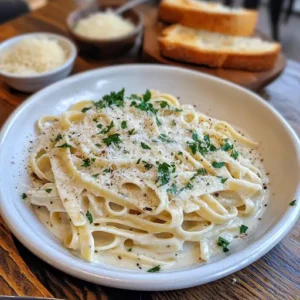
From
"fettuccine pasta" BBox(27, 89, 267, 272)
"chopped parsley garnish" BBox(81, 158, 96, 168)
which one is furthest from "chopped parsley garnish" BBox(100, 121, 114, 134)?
"chopped parsley garnish" BBox(81, 158, 96, 168)

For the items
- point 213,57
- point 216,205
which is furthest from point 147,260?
point 213,57

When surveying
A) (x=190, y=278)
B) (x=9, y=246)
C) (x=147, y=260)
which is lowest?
(x=9, y=246)

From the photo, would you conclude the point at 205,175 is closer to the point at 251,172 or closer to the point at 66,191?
the point at 251,172

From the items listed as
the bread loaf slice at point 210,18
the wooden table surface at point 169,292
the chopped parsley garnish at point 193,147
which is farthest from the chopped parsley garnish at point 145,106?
the bread loaf slice at point 210,18

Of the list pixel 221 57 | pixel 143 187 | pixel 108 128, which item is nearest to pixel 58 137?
pixel 108 128

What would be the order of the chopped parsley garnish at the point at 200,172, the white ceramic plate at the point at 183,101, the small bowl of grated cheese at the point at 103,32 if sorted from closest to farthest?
the white ceramic plate at the point at 183,101 < the chopped parsley garnish at the point at 200,172 < the small bowl of grated cheese at the point at 103,32

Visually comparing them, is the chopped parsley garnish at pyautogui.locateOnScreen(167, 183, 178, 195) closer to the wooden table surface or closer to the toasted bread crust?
the wooden table surface

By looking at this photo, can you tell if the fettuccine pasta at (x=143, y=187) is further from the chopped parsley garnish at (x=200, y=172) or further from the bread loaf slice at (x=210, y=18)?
the bread loaf slice at (x=210, y=18)
